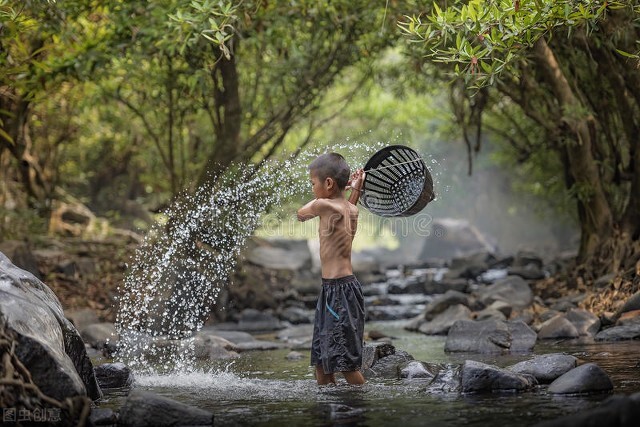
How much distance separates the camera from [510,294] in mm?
12258

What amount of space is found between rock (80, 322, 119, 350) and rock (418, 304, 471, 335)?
13.5 ft

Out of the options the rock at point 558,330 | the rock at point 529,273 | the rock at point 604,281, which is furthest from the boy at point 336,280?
the rock at point 529,273

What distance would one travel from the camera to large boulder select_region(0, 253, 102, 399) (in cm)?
463

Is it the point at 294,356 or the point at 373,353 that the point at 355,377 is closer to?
the point at 373,353

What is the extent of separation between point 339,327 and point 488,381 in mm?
1152

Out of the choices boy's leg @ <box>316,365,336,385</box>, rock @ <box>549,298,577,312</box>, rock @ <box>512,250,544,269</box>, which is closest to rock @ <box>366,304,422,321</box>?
rock @ <box>549,298,577,312</box>

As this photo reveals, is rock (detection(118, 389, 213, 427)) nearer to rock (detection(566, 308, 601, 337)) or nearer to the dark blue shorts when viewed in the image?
the dark blue shorts

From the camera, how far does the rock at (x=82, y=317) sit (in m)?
10.3

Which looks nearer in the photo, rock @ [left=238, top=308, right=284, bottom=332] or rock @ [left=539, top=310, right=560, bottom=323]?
rock @ [left=539, top=310, right=560, bottom=323]

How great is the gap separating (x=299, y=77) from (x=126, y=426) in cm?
896

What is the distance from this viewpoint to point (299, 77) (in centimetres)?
1283

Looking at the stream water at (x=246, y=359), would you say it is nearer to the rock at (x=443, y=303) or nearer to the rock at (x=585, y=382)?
the rock at (x=585, y=382)

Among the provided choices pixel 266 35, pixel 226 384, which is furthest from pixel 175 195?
pixel 226 384

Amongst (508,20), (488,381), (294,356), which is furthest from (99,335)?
(508,20)
